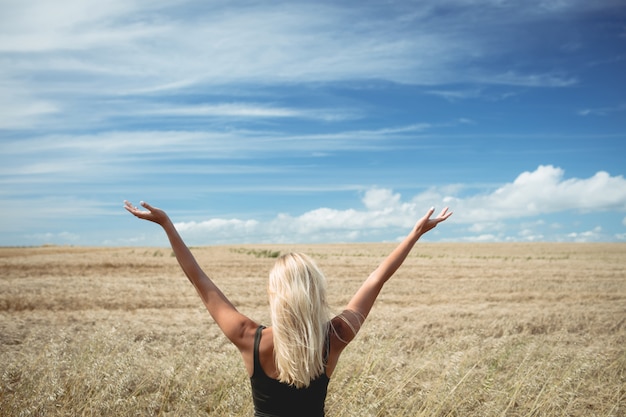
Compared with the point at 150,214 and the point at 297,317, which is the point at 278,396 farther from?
the point at 150,214

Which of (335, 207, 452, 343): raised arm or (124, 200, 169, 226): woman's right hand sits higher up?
(124, 200, 169, 226): woman's right hand

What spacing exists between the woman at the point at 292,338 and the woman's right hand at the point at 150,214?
0.55m

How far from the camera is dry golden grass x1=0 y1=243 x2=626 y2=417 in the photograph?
507cm

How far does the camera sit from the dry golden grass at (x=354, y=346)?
5066 mm

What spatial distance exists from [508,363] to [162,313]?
10925 millimetres

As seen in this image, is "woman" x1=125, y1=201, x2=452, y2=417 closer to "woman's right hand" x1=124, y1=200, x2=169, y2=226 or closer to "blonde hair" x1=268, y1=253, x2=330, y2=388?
"blonde hair" x1=268, y1=253, x2=330, y2=388

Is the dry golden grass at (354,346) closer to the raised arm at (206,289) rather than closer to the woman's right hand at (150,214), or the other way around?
the raised arm at (206,289)

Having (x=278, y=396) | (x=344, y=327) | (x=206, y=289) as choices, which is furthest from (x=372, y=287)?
(x=206, y=289)

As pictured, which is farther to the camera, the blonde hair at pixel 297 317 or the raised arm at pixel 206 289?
the raised arm at pixel 206 289

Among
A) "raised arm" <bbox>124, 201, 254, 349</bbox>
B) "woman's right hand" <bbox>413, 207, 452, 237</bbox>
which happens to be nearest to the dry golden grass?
"woman's right hand" <bbox>413, 207, 452, 237</bbox>

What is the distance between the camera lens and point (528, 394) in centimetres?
545

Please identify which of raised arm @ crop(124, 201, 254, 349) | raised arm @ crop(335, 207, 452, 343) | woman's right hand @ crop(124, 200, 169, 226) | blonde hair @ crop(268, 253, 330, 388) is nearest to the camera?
blonde hair @ crop(268, 253, 330, 388)

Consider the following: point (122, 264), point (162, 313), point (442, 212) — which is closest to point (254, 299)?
point (162, 313)

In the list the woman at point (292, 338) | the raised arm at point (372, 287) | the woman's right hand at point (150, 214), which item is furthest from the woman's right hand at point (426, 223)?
the woman's right hand at point (150, 214)
